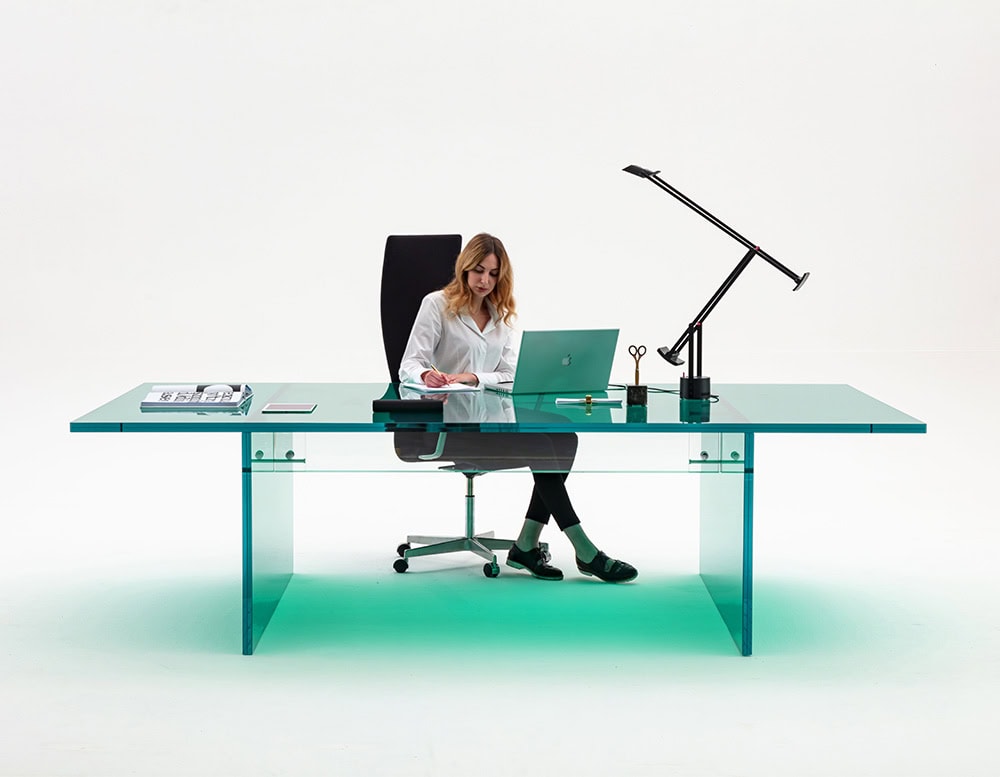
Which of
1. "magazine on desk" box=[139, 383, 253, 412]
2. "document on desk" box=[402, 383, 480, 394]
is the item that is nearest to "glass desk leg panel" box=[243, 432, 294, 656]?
"magazine on desk" box=[139, 383, 253, 412]

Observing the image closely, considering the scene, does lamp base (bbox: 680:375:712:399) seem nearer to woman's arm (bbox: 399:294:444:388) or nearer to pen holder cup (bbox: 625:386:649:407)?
pen holder cup (bbox: 625:386:649:407)

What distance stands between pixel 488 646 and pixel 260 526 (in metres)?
0.71

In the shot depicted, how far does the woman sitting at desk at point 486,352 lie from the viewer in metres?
4.16

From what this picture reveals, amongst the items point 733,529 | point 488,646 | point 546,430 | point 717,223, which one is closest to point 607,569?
point 733,529

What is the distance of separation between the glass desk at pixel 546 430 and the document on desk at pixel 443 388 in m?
0.16

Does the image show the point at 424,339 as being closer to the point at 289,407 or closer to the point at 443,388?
the point at 443,388

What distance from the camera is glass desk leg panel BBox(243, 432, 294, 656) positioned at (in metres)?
3.46

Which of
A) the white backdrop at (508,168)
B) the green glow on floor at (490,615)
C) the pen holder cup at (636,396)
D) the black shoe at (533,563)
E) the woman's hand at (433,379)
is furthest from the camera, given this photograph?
the white backdrop at (508,168)

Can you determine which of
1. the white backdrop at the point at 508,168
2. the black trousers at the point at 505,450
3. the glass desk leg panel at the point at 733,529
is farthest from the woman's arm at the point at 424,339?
the white backdrop at the point at 508,168

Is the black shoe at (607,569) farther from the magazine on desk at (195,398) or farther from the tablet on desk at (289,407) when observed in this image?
the magazine on desk at (195,398)

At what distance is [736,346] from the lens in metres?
10.2

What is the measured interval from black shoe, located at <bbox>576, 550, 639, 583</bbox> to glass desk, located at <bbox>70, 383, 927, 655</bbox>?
1.39ft

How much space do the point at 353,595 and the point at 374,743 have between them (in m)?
1.21

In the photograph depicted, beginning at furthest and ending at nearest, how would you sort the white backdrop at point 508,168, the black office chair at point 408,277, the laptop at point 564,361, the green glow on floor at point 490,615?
the white backdrop at point 508,168
the black office chair at point 408,277
the laptop at point 564,361
the green glow on floor at point 490,615
